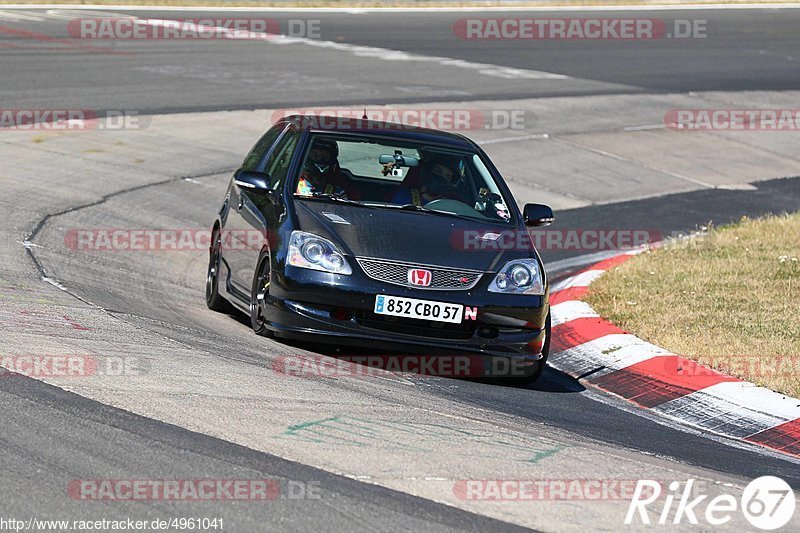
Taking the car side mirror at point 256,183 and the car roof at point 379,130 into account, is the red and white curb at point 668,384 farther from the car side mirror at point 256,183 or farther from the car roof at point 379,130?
the car side mirror at point 256,183

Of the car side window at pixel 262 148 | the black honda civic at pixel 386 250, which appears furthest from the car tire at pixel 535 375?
the car side window at pixel 262 148

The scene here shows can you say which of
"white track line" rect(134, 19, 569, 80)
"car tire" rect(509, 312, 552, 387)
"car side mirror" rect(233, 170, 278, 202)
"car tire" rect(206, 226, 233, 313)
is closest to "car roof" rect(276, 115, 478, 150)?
"car side mirror" rect(233, 170, 278, 202)

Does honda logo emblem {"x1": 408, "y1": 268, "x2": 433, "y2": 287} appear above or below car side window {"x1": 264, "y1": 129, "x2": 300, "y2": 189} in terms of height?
below

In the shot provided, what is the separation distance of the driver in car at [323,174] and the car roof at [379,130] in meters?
0.18

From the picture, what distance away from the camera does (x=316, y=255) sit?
26.3ft

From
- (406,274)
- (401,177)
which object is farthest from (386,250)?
(401,177)

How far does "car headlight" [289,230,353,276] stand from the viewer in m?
7.95

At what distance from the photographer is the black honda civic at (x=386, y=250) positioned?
7887mm

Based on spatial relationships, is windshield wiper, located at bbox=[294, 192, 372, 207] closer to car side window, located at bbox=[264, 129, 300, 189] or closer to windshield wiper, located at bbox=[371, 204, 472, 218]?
windshield wiper, located at bbox=[371, 204, 472, 218]

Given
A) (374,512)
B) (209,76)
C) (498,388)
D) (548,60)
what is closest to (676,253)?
(498,388)

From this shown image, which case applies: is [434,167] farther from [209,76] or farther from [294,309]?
[209,76]

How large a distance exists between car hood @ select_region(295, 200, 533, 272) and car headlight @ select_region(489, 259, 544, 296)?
0.06 m

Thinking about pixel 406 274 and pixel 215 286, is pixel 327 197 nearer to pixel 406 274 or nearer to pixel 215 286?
pixel 406 274

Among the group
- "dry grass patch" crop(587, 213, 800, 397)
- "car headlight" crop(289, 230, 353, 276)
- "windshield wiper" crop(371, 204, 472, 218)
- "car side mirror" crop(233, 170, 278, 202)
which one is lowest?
"dry grass patch" crop(587, 213, 800, 397)
